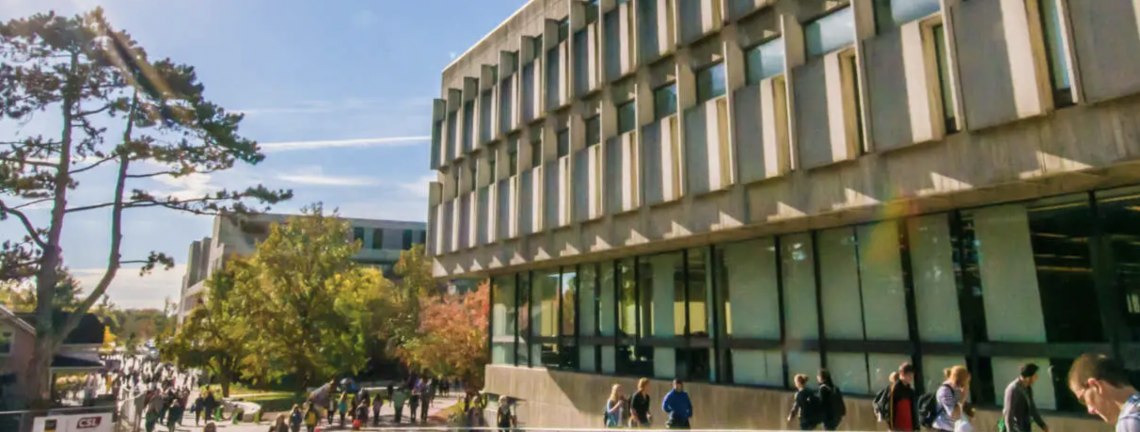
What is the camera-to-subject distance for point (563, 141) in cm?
1823

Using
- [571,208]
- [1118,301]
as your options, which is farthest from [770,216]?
[571,208]

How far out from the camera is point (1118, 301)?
8422 millimetres

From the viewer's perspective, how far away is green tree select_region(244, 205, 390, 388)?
38.0 metres

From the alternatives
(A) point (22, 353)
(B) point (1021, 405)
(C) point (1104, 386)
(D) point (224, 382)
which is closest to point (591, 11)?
(B) point (1021, 405)

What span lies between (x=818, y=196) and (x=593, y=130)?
24.1 ft

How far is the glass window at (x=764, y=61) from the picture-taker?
12.3 m

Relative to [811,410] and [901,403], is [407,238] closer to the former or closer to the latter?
[811,410]

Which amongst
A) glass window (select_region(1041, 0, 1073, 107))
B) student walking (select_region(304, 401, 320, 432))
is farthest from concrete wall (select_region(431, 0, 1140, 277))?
student walking (select_region(304, 401, 320, 432))

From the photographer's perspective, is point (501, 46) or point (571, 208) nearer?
point (571, 208)

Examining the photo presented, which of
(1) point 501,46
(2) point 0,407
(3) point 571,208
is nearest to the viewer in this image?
(3) point 571,208

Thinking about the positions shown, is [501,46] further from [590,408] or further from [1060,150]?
[1060,150]

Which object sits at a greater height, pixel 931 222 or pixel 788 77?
pixel 788 77

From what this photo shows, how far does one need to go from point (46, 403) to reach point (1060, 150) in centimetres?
2965

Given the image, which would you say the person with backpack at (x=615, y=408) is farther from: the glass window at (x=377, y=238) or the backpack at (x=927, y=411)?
the glass window at (x=377, y=238)
